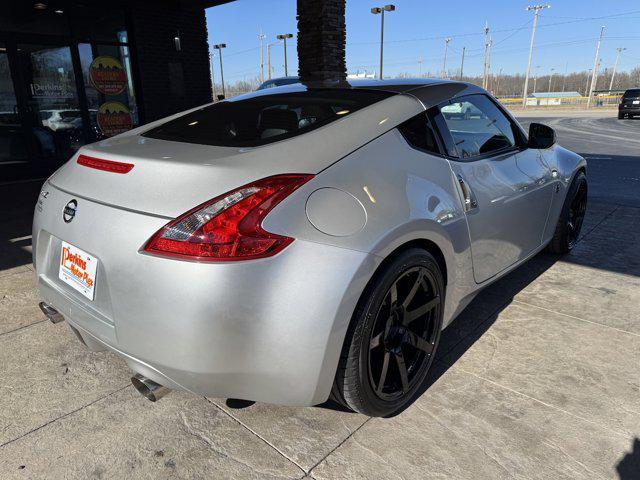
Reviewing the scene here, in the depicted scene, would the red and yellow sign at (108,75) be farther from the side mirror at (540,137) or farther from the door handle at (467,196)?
the door handle at (467,196)

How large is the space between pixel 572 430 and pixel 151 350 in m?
1.79

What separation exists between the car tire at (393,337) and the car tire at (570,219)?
2.14m

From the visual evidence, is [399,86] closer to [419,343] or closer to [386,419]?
[419,343]

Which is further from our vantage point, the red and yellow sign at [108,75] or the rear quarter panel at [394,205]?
the red and yellow sign at [108,75]

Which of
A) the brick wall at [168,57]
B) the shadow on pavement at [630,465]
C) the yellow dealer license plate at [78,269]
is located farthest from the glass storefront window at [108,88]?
the shadow on pavement at [630,465]

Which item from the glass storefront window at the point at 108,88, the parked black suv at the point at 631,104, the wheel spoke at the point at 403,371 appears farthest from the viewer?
the parked black suv at the point at 631,104

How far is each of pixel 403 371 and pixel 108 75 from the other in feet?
29.3

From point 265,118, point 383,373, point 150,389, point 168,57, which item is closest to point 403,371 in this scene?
point 383,373

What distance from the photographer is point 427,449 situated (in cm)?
197

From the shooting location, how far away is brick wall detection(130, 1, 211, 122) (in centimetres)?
870

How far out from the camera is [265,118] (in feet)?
7.89

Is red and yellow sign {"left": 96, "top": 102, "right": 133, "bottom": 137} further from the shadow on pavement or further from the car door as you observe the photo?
the shadow on pavement

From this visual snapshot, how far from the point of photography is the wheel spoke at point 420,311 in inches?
84.4

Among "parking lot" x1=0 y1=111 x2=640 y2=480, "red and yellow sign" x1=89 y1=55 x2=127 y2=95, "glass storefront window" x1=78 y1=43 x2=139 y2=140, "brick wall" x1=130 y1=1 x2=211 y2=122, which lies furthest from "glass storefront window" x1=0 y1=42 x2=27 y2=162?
"parking lot" x1=0 y1=111 x2=640 y2=480
